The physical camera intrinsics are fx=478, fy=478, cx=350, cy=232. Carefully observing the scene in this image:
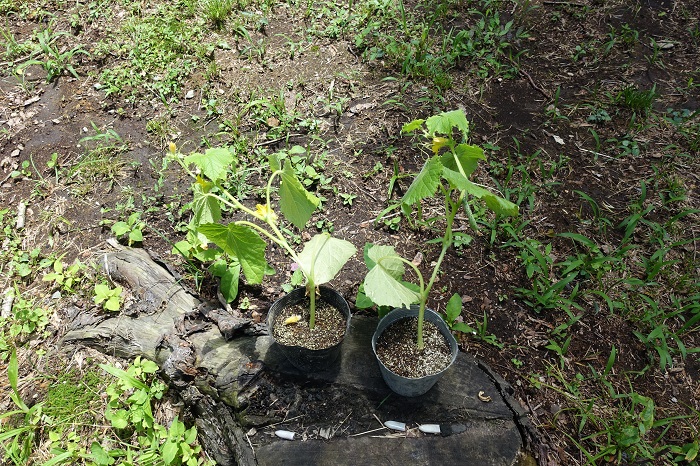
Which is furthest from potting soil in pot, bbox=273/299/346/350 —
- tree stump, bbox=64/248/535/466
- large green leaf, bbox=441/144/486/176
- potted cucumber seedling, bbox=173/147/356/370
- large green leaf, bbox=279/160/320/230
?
large green leaf, bbox=441/144/486/176

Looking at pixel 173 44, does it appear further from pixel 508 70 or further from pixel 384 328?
pixel 384 328

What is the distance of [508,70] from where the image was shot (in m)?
3.46

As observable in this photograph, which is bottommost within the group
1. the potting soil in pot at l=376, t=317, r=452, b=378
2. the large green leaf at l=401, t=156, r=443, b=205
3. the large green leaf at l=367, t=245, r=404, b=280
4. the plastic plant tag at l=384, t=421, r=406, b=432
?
the plastic plant tag at l=384, t=421, r=406, b=432

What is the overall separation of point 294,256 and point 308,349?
Answer: 1.16 ft

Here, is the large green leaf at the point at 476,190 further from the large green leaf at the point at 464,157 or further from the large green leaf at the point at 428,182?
the large green leaf at the point at 464,157

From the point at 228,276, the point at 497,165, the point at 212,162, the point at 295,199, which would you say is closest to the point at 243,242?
the point at 295,199

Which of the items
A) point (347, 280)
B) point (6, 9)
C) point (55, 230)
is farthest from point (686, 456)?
point (6, 9)

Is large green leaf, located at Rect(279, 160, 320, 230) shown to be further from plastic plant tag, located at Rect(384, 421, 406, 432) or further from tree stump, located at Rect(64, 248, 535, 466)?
plastic plant tag, located at Rect(384, 421, 406, 432)

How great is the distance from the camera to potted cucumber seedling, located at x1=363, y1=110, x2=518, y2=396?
158cm

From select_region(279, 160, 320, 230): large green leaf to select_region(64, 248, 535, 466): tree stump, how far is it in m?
0.55

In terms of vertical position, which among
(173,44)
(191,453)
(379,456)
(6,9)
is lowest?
(191,453)

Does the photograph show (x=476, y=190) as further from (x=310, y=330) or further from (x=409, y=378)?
(x=310, y=330)

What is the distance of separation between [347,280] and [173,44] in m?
2.31

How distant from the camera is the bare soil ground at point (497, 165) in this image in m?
2.33
